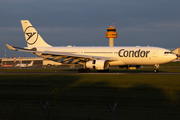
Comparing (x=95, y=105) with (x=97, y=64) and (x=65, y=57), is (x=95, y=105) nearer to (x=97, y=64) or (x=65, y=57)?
(x=97, y=64)

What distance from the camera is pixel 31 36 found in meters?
51.1

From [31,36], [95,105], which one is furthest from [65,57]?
[95,105]

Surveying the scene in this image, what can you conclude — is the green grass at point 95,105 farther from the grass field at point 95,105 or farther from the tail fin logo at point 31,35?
the tail fin logo at point 31,35

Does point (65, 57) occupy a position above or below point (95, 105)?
above

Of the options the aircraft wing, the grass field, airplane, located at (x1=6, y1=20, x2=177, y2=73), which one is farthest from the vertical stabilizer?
the grass field

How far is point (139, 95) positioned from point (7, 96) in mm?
9702

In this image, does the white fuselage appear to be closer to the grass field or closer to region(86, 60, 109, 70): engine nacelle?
region(86, 60, 109, 70): engine nacelle

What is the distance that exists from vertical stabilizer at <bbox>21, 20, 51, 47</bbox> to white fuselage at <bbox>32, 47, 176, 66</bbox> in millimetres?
9570

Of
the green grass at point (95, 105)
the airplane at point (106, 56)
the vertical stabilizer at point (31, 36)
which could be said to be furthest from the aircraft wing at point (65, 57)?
the green grass at point (95, 105)

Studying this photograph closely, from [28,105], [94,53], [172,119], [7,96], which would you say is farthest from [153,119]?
[94,53]

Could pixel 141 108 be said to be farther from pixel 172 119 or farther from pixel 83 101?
pixel 83 101

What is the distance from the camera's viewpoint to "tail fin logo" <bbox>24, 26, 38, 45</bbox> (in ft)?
167

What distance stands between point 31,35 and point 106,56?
16.8m

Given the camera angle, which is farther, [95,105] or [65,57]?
[65,57]
